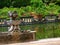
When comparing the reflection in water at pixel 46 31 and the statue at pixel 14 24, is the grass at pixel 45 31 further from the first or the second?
the statue at pixel 14 24

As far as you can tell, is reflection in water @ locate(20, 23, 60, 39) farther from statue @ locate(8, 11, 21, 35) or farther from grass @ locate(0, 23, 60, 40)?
statue @ locate(8, 11, 21, 35)

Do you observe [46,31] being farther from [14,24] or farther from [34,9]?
[34,9]

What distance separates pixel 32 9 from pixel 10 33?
19179 mm

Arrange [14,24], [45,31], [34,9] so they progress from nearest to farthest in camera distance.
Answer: [14,24] < [45,31] < [34,9]

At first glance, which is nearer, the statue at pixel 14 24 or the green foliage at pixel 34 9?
the statue at pixel 14 24

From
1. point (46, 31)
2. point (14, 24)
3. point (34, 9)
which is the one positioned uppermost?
point (14, 24)

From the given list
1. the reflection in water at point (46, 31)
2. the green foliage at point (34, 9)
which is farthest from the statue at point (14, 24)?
the green foliage at point (34, 9)

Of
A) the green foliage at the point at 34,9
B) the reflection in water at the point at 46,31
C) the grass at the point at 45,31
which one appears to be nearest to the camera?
the grass at the point at 45,31

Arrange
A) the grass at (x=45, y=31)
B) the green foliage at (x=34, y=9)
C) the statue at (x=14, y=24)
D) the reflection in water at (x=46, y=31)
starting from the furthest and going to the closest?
1. the green foliage at (x=34, y=9)
2. the reflection in water at (x=46, y=31)
3. the grass at (x=45, y=31)
4. the statue at (x=14, y=24)

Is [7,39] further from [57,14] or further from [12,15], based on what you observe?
[57,14]

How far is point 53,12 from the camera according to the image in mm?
33812

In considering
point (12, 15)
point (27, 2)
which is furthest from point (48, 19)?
point (12, 15)

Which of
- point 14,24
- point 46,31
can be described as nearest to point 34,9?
point 46,31

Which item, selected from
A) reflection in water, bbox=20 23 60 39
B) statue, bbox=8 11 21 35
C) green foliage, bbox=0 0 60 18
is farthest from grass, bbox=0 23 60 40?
green foliage, bbox=0 0 60 18
